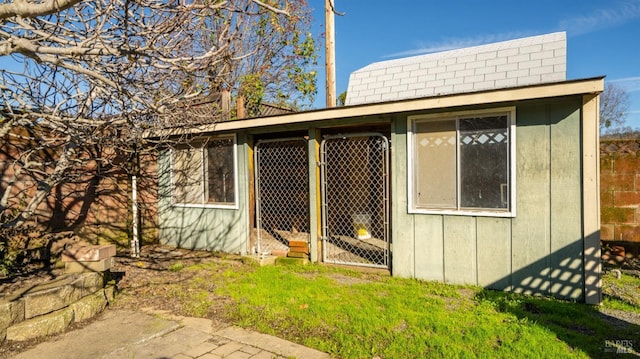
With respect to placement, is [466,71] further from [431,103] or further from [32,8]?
[32,8]

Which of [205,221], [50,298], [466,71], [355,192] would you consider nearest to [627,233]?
[466,71]

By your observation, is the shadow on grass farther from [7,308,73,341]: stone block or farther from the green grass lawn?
[7,308,73,341]: stone block

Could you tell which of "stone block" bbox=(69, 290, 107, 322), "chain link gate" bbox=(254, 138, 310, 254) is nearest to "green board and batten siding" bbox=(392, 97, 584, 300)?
"stone block" bbox=(69, 290, 107, 322)

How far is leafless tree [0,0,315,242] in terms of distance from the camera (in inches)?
108

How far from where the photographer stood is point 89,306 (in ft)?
12.2

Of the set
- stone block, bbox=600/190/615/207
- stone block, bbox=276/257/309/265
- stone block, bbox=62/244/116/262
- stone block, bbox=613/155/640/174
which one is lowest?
stone block, bbox=276/257/309/265

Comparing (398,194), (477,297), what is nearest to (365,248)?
(398,194)

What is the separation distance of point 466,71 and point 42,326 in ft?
23.7

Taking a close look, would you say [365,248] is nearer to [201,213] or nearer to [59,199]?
[201,213]

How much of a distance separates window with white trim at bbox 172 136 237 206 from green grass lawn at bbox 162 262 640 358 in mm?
2023

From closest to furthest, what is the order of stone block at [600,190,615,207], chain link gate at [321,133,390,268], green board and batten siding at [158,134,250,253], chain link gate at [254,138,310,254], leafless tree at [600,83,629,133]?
stone block at [600,190,615,207]
green board and batten siding at [158,134,250,253]
chain link gate at [321,133,390,268]
chain link gate at [254,138,310,254]
leafless tree at [600,83,629,133]

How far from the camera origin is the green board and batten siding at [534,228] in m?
4.07

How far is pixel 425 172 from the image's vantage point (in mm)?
4887

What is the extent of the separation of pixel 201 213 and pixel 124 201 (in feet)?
4.67
